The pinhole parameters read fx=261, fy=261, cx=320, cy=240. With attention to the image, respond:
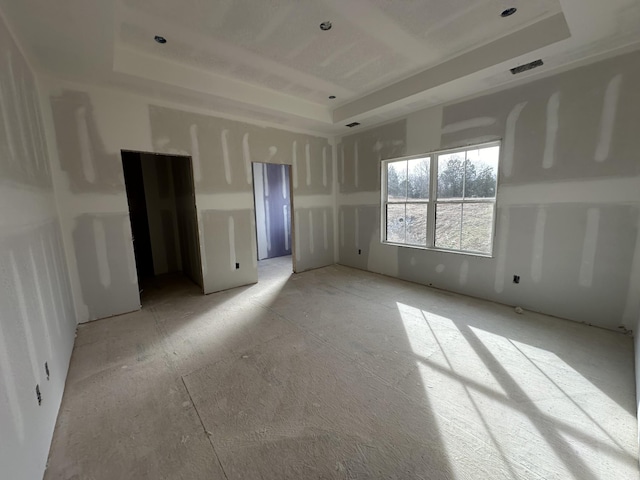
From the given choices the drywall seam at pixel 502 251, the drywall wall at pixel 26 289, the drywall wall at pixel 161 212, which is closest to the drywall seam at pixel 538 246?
the drywall seam at pixel 502 251

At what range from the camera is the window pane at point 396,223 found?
461cm

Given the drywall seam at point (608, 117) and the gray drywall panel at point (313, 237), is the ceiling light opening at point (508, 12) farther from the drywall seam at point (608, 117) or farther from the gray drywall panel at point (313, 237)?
the gray drywall panel at point (313, 237)

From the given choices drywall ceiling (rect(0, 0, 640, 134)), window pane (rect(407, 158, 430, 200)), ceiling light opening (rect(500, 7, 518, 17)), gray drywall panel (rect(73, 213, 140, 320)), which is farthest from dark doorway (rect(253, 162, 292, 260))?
ceiling light opening (rect(500, 7, 518, 17))

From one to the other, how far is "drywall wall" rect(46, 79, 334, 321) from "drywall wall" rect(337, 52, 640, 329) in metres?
3.00

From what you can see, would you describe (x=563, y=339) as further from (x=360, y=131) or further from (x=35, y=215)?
(x=35, y=215)

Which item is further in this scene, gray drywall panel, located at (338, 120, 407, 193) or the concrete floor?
gray drywall panel, located at (338, 120, 407, 193)

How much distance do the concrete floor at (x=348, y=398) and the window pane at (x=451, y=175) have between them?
1.73m

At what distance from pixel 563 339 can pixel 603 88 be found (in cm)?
255

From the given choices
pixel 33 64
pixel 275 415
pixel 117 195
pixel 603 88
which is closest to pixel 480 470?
pixel 275 415

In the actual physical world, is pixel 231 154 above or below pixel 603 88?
below

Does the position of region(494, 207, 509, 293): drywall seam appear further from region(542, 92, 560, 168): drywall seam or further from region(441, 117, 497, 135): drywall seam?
region(441, 117, 497, 135): drywall seam

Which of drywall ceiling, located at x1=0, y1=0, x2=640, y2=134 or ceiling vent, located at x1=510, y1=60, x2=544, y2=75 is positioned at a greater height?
drywall ceiling, located at x1=0, y1=0, x2=640, y2=134

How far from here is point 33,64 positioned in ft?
8.34

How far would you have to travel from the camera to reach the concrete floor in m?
1.44
